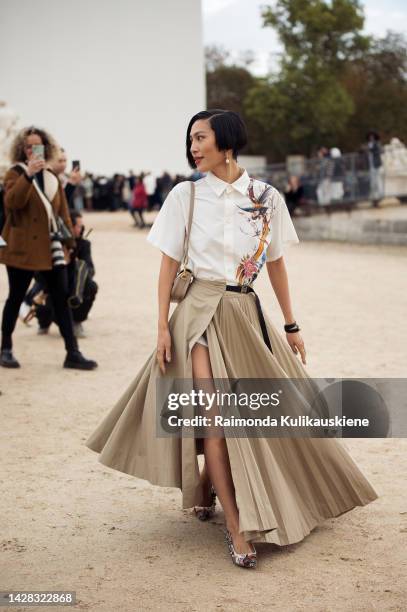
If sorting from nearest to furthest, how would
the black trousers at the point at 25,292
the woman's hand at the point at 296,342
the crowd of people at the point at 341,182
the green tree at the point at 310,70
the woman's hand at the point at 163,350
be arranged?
1. the woman's hand at the point at 163,350
2. the woman's hand at the point at 296,342
3. the black trousers at the point at 25,292
4. the crowd of people at the point at 341,182
5. the green tree at the point at 310,70

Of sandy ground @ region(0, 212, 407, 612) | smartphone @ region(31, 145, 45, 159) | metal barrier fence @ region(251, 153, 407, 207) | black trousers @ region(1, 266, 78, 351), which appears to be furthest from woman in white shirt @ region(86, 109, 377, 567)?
metal barrier fence @ region(251, 153, 407, 207)

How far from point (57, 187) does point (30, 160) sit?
0.82m

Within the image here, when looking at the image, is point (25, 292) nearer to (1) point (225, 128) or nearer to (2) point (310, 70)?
(1) point (225, 128)

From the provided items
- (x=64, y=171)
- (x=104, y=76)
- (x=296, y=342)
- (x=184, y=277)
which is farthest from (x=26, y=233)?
(x=104, y=76)

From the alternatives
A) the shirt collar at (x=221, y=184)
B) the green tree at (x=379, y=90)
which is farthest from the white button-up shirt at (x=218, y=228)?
the green tree at (x=379, y=90)

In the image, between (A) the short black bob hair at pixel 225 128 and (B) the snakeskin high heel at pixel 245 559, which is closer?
(B) the snakeskin high heel at pixel 245 559

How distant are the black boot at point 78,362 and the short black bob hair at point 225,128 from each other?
157 inches

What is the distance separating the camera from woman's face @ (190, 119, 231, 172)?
3.87 metres

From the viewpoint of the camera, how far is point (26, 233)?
720 cm

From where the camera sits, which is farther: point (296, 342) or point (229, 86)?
point (229, 86)

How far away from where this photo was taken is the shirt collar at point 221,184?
390cm

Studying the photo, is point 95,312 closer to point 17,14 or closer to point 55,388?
point 55,388

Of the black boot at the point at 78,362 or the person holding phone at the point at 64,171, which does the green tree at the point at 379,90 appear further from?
the black boot at the point at 78,362

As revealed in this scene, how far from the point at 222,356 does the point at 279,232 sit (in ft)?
1.98
